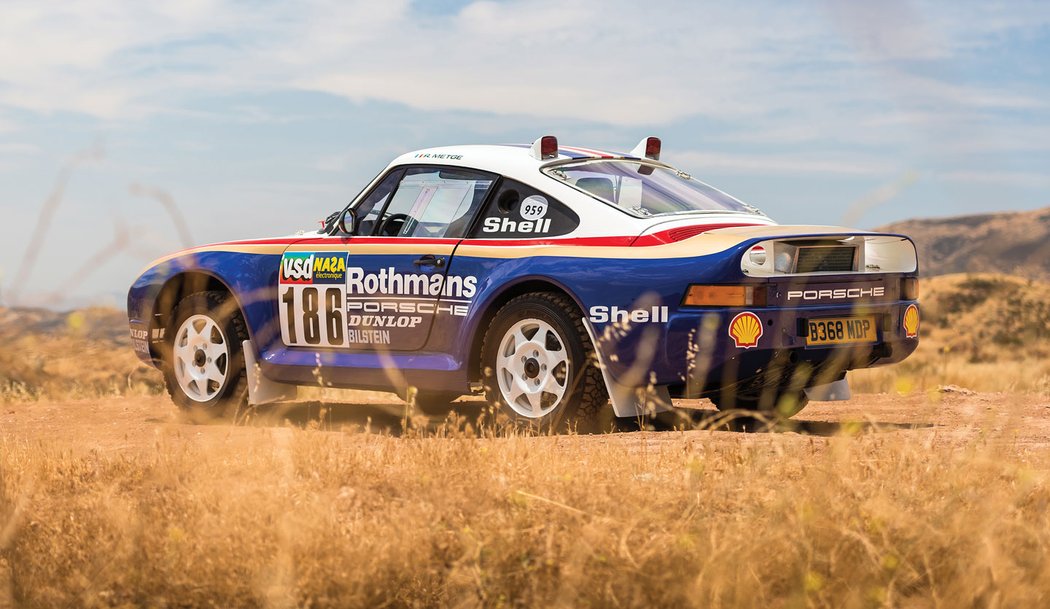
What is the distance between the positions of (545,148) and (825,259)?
75.5 inches

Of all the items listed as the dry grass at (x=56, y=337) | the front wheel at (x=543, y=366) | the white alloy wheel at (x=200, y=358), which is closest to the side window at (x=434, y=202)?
the front wheel at (x=543, y=366)

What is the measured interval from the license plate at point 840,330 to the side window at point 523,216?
1486mm

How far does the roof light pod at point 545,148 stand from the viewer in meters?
8.41

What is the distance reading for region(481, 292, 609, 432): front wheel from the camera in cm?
759

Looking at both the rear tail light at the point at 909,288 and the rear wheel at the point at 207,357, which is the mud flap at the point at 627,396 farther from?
the rear wheel at the point at 207,357

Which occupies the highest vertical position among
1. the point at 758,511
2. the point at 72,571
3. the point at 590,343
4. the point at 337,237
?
the point at 337,237

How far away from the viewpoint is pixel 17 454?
6.85 meters

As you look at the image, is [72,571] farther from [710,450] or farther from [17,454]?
[710,450]

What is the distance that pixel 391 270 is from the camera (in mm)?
8438

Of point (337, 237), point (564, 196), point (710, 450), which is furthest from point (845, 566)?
point (337, 237)

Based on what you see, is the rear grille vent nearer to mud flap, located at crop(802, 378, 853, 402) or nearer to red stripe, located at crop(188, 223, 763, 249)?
red stripe, located at crop(188, 223, 763, 249)

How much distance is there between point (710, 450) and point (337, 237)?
3.59 m

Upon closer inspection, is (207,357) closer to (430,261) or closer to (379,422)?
(379,422)

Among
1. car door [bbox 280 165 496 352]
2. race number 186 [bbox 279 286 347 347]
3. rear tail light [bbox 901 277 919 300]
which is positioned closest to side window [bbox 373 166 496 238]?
car door [bbox 280 165 496 352]
